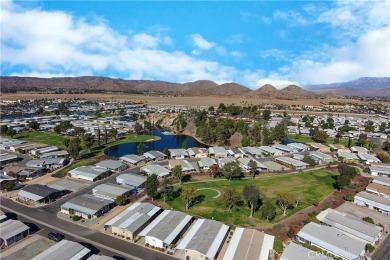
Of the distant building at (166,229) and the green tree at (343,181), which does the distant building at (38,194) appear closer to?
the distant building at (166,229)

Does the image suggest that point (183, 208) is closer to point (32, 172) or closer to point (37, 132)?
point (32, 172)

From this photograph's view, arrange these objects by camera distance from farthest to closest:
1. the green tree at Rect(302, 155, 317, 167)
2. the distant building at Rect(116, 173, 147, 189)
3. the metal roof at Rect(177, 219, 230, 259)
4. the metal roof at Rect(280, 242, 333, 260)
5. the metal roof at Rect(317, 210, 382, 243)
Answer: the green tree at Rect(302, 155, 317, 167) < the distant building at Rect(116, 173, 147, 189) < the metal roof at Rect(317, 210, 382, 243) < the metal roof at Rect(177, 219, 230, 259) < the metal roof at Rect(280, 242, 333, 260)

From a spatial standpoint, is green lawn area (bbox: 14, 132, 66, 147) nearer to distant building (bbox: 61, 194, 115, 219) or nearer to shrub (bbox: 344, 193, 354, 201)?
distant building (bbox: 61, 194, 115, 219)

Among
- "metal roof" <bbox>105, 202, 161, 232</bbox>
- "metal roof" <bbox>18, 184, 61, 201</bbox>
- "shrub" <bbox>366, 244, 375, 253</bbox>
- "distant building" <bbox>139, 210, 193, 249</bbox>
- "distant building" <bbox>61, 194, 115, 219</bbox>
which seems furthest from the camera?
"metal roof" <bbox>18, 184, 61, 201</bbox>

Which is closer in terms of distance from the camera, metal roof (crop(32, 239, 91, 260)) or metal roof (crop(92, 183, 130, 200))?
metal roof (crop(32, 239, 91, 260))

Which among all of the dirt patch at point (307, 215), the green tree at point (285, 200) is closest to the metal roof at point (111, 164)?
the green tree at point (285, 200)

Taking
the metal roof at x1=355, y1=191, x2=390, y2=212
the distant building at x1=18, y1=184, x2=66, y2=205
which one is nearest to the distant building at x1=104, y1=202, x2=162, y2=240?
the distant building at x1=18, y1=184, x2=66, y2=205

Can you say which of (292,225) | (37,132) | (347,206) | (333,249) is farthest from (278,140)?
(37,132)
